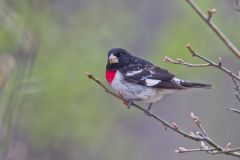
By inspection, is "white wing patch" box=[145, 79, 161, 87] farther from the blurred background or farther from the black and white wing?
the blurred background

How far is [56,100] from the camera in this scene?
9359mm

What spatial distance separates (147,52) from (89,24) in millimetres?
851

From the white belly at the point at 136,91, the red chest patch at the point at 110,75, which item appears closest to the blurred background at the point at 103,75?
the red chest patch at the point at 110,75

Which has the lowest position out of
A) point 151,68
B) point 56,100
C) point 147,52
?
point 151,68

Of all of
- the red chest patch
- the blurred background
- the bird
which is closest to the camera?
the bird

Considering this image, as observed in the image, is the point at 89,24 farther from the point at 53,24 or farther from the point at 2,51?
the point at 2,51

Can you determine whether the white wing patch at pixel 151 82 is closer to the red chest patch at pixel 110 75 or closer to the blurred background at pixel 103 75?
the red chest patch at pixel 110 75

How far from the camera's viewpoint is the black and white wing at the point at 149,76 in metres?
5.82

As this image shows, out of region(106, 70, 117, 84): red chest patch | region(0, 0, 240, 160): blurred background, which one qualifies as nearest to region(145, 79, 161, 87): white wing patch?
region(106, 70, 117, 84): red chest patch

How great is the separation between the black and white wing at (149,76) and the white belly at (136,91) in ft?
0.12

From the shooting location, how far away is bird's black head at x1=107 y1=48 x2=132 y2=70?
603 cm

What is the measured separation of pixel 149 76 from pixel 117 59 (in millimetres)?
280

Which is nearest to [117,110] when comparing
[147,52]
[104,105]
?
[104,105]

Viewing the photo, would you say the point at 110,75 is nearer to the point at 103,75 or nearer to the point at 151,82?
the point at 151,82
